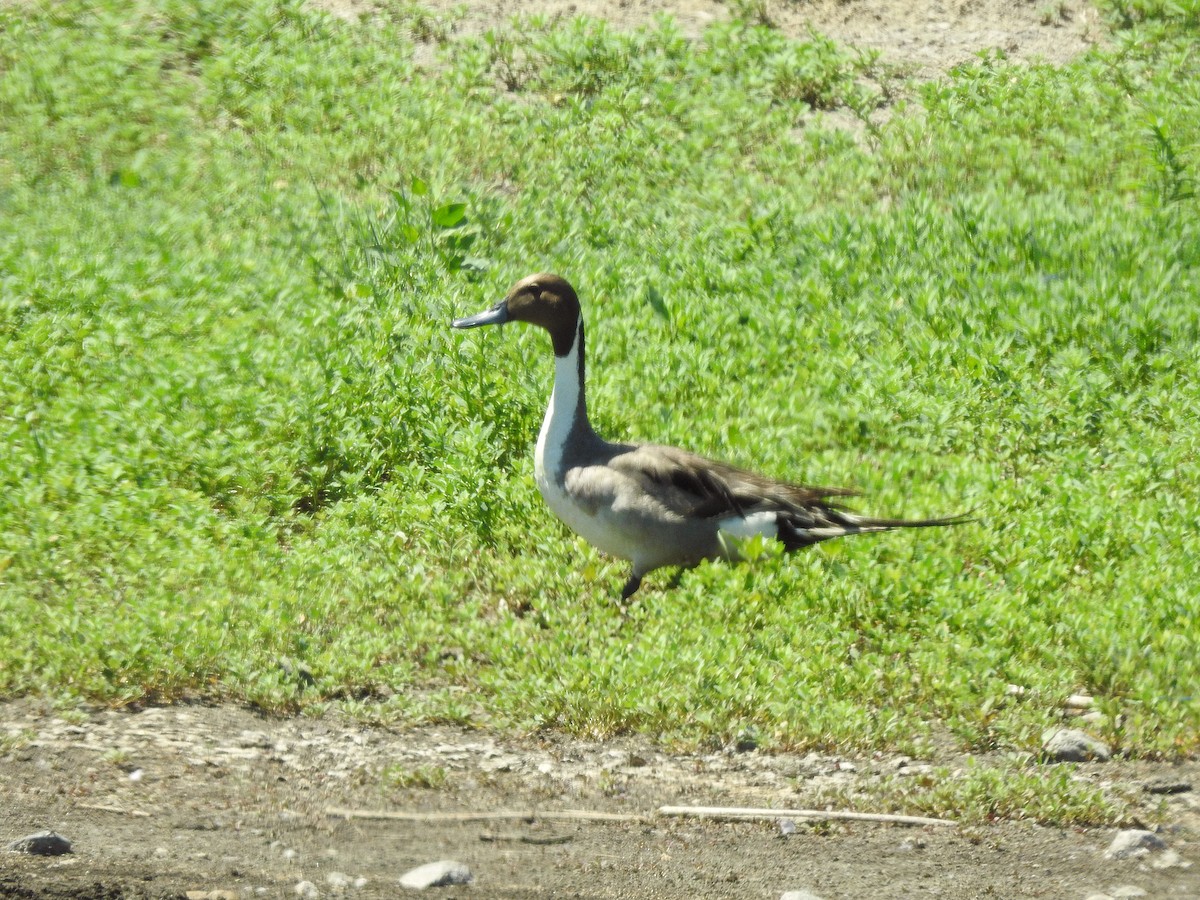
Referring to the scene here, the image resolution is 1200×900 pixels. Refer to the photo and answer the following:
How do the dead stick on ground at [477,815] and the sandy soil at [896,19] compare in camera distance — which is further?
the sandy soil at [896,19]

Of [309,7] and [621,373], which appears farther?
[309,7]

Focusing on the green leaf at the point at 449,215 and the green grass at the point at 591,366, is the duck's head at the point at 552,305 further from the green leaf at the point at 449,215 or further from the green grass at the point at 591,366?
the green leaf at the point at 449,215

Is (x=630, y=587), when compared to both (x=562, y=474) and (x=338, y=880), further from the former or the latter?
(x=338, y=880)

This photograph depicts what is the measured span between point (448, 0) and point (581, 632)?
24.2 feet

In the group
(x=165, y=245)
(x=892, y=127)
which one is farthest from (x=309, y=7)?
(x=892, y=127)

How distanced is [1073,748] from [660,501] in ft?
6.10

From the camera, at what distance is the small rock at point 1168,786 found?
4602mm

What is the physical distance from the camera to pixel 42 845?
382 centimetres

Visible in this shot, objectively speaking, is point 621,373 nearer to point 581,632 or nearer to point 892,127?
point 581,632

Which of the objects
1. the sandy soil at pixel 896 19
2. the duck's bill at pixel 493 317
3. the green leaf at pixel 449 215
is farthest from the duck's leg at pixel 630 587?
the sandy soil at pixel 896 19

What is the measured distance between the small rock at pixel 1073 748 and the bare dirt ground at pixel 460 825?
0.05 meters

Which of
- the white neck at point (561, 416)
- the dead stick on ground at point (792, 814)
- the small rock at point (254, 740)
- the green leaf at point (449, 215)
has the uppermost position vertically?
the green leaf at point (449, 215)

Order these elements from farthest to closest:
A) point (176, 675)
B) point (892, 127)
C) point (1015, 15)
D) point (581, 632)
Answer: point (1015, 15)
point (892, 127)
point (581, 632)
point (176, 675)

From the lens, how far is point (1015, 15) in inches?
437
